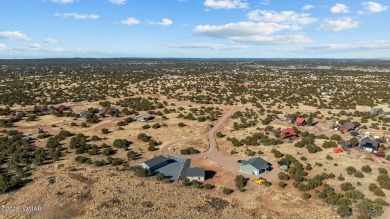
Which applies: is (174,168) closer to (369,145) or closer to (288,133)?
(288,133)

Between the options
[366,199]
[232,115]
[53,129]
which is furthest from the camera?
[232,115]

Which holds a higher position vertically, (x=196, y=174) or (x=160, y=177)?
(x=196, y=174)

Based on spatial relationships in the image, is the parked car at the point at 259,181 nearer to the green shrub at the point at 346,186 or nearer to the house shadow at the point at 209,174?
the house shadow at the point at 209,174

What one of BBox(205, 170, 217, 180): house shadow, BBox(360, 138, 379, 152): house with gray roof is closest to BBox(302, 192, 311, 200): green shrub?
BBox(205, 170, 217, 180): house shadow

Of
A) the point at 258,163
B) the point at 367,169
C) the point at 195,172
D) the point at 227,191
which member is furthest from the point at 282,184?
the point at 367,169

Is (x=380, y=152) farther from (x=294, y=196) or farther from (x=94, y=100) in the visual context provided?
(x=94, y=100)

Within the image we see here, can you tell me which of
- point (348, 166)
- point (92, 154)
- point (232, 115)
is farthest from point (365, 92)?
point (92, 154)

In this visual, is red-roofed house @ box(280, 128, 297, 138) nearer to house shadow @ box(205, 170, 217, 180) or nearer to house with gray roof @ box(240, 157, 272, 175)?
house with gray roof @ box(240, 157, 272, 175)

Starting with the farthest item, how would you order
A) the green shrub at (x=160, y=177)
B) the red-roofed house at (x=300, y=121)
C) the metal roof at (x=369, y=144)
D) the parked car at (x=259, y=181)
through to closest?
1. the red-roofed house at (x=300, y=121)
2. the metal roof at (x=369, y=144)
3. the green shrub at (x=160, y=177)
4. the parked car at (x=259, y=181)

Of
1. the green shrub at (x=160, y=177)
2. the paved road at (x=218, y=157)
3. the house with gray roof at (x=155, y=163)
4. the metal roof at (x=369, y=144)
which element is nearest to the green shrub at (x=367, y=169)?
the metal roof at (x=369, y=144)
